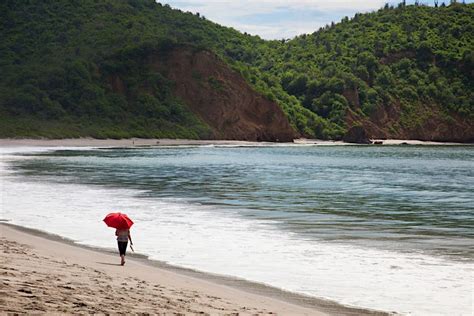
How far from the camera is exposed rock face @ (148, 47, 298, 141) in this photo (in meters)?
132

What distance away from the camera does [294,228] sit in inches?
807

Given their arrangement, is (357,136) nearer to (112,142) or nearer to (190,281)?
(112,142)

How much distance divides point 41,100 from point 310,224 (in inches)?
3845

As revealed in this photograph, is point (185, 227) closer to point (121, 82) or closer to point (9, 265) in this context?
point (9, 265)

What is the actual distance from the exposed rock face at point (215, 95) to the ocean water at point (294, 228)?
91411 millimetres

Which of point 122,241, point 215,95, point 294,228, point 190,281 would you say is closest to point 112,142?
point 215,95

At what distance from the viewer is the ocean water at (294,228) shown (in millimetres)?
→ 12586

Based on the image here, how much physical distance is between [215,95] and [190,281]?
12155 centimetres

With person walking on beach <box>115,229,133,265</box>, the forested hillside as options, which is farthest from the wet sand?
person walking on beach <box>115,229,133,265</box>

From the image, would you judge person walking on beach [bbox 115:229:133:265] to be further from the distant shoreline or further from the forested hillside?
the forested hillside

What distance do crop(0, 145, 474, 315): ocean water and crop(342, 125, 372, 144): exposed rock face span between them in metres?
112

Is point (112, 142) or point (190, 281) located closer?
point (190, 281)

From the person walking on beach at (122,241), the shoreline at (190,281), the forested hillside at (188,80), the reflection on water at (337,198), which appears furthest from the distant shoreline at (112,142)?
the person walking on beach at (122,241)

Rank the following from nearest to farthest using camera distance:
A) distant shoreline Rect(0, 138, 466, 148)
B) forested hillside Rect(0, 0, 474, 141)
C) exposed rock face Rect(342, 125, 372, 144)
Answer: distant shoreline Rect(0, 138, 466, 148) → forested hillside Rect(0, 0, 474, 141) → exposed rock face Rect(342, 125, 372, 144)
